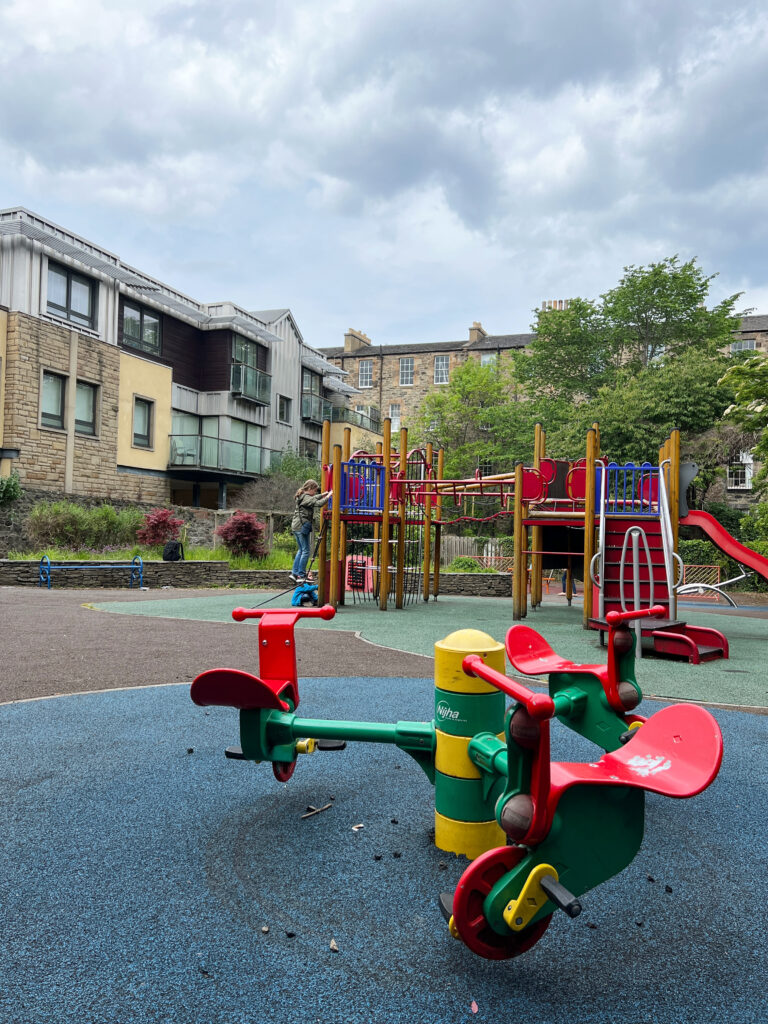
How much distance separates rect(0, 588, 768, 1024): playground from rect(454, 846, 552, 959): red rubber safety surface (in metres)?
0.13

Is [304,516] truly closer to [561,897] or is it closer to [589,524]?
[589,524]

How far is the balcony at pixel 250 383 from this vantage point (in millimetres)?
28484

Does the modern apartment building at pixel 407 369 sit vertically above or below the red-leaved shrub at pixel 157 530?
above

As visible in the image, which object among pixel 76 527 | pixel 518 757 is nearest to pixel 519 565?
pixel 518 757

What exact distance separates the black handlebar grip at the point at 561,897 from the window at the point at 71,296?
2360cm

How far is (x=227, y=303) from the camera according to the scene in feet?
97.4

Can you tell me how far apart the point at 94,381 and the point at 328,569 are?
14.6 meters

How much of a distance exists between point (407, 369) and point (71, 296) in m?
26.9

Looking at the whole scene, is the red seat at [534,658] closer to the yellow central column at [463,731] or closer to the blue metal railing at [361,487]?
the yellow central column at [463,731]

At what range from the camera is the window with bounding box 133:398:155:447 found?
24766 mm

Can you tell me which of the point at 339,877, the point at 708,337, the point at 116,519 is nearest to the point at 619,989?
the point at 339,877

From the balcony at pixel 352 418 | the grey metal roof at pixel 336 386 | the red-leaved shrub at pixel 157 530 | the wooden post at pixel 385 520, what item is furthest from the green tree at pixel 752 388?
the grey metal roof at pixel 336 386

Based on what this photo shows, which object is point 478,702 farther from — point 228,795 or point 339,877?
point 228,795

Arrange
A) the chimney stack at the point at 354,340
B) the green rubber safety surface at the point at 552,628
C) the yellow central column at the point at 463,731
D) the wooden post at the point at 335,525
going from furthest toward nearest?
1. the chimney stack at the point at 354,340
2. the wooden post at the point at 335,525
3. the green rubber safety surface at the point at 552,628
4. the yellow central column at the point at 463,731
